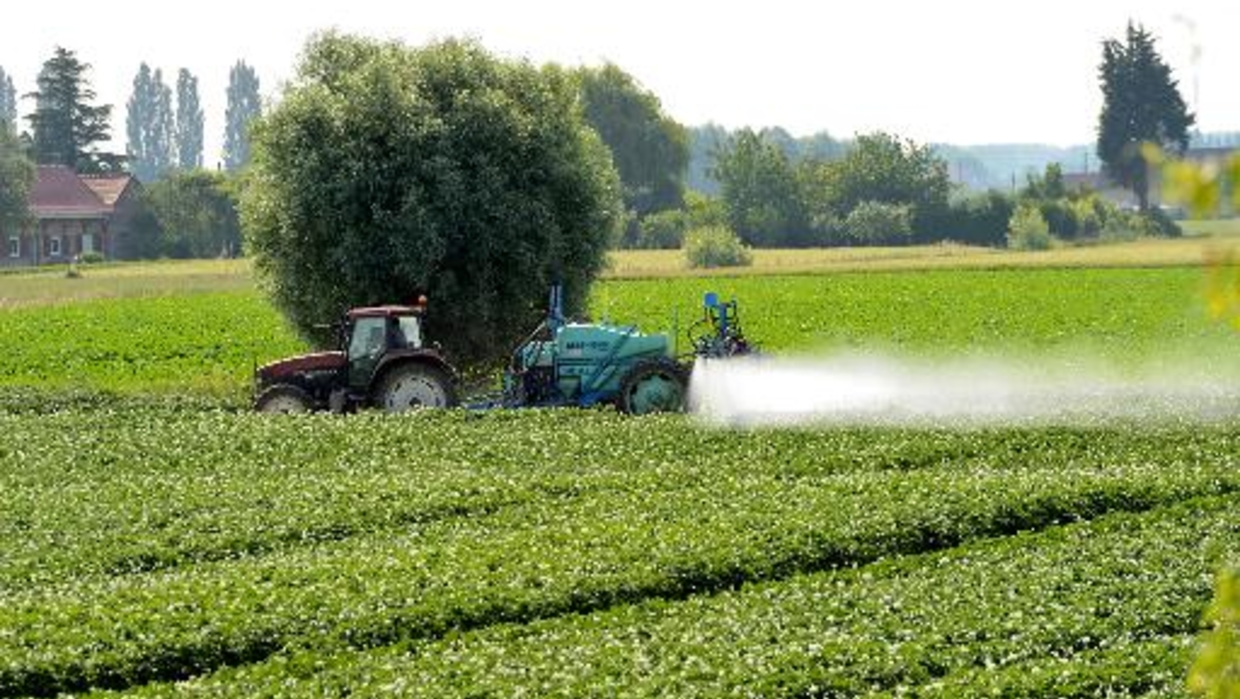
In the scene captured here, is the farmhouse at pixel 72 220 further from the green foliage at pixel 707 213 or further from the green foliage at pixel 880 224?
the green foliage at pixel 880 224

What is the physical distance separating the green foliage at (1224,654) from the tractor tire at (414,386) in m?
29.1

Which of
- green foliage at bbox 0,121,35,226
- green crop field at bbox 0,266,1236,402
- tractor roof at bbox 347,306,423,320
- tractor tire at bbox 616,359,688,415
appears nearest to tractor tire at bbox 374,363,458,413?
tractor roof at bbox 347,306,423,320

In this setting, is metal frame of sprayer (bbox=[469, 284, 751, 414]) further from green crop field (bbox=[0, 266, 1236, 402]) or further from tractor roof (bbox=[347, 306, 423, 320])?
green crop field (bbox=[0, 266, 1236, 402])

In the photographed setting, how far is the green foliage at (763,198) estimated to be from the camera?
136 meters

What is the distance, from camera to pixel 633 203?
502 feet

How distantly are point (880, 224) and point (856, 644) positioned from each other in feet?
379

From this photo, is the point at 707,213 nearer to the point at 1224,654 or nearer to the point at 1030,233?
the point at 1030,233

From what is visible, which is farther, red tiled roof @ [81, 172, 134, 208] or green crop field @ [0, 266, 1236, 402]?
red tiled roof @ [81, 172, 134, 208]

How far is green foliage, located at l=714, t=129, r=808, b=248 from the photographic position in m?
136

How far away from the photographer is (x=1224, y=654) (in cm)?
434

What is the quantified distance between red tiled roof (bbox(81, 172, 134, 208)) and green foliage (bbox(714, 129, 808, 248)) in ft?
146

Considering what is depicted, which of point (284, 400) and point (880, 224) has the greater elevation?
point (880, 224)

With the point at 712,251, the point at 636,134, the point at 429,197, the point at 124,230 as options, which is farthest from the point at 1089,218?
the point at 429,197

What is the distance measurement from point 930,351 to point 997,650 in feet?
118
